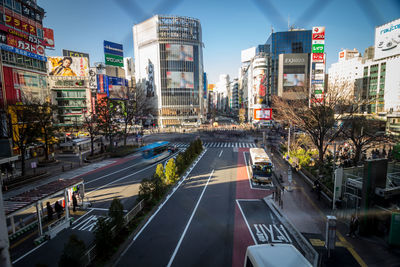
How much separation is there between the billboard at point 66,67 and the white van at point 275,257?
6884 cm

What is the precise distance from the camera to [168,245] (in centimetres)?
1145

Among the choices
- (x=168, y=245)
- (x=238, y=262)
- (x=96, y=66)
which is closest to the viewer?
(x=238, y=262)

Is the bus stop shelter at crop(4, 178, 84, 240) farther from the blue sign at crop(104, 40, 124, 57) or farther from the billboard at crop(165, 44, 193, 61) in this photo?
the billboard at crop(165, 44, 193, 61)

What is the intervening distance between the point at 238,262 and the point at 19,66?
3905 cm

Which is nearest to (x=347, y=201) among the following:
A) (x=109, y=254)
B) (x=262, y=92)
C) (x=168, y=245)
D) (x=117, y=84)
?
(x=168, y=245)

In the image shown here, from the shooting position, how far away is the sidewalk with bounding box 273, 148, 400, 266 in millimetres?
9820

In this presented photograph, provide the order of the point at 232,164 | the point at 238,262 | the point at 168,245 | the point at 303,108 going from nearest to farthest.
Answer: the point at 238,262
the point at 168,245
the point at 303,108
the point at 232,164

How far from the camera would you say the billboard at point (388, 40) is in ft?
199

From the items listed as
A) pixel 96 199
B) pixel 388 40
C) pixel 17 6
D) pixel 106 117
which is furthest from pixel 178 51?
pixel 96 199

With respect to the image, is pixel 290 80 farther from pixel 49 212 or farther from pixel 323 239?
pixel 49 212

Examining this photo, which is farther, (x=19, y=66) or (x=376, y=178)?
(x=19, y=66)

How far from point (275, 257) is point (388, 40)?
82634 millimetres

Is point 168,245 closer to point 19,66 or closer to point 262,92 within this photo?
point 19,66

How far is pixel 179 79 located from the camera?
9356 centimetres
